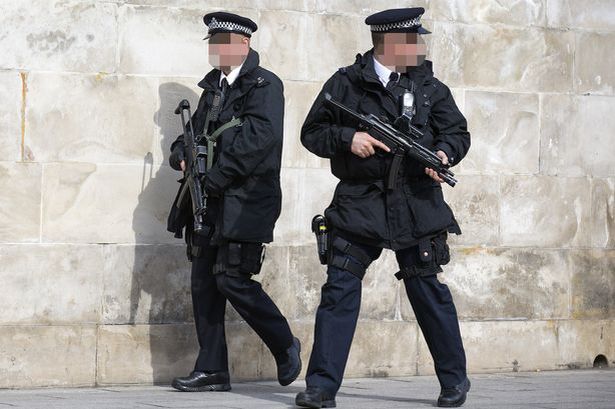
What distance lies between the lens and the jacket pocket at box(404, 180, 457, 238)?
699cm

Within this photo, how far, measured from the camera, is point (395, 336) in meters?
8.70

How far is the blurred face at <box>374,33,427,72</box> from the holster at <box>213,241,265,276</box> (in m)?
1.33

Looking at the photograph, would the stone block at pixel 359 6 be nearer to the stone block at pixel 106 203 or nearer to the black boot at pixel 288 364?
the stone block at pixel 106 203

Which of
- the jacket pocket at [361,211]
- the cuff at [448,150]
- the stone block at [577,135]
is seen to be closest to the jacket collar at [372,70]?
the cuff at [448,150]

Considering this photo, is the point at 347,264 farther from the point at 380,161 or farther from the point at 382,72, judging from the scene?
the point at 382,72

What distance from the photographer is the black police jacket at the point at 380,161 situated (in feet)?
22.8

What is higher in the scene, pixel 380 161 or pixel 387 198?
pixel 380 161

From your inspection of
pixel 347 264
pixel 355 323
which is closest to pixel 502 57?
pixel 347 264

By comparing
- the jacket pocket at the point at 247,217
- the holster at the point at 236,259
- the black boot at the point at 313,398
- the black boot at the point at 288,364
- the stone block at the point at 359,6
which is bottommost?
the black boot at the point at 313,398

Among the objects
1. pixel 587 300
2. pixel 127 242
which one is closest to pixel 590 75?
pixel 587 300

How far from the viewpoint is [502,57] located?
9.07 meters

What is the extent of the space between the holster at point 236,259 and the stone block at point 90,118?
100 cm

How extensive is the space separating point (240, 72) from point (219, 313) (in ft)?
4.58

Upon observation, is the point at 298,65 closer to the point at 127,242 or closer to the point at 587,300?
the point at 127,242
